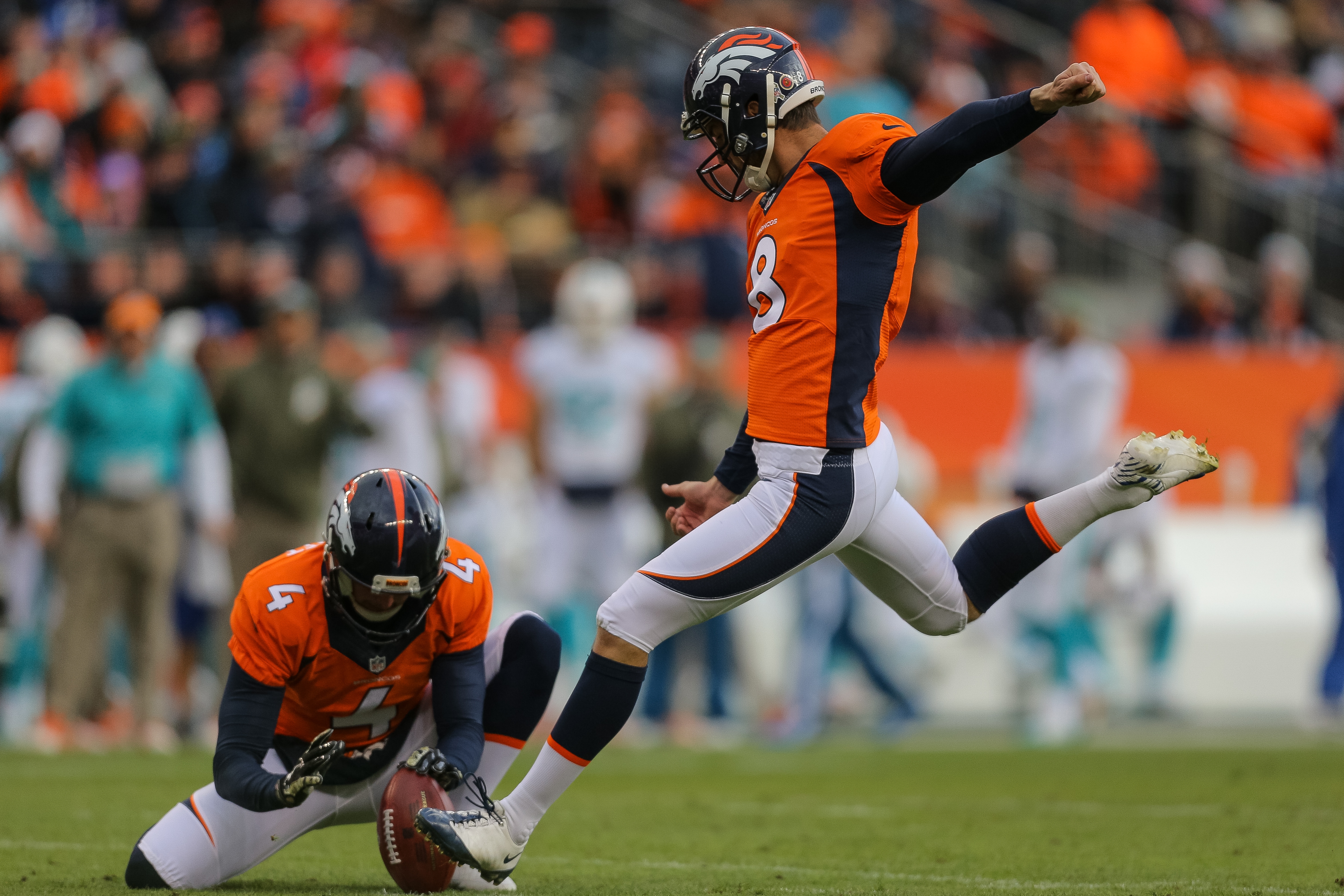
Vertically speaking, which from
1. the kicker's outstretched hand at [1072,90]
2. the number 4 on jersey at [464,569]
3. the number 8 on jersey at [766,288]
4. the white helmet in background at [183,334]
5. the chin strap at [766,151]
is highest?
the kicker's outstretched hand at [1072,90]

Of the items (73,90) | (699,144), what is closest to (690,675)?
(699,144)

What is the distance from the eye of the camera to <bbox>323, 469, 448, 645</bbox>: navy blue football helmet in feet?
14.9

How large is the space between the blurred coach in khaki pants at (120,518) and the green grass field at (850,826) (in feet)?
2.46

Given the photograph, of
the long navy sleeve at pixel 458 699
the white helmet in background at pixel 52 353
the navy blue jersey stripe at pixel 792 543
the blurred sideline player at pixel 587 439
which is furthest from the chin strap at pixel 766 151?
the white helmet in background at pixel 52 353

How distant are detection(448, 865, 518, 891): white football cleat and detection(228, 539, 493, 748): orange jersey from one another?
0.46m

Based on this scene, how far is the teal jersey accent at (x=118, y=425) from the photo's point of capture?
388 inches

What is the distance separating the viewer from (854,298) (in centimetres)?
471

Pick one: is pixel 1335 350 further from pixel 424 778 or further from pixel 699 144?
pixel 424 778

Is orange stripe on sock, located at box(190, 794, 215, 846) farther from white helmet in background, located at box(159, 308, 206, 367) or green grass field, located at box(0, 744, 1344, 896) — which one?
white helmet in background, located at box(159, 308, 206, 367)

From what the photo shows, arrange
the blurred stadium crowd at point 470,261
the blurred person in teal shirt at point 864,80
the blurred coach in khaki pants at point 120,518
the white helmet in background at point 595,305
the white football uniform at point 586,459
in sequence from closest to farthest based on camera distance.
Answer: the blurred coach in khaki pants at point 120,518, the blurred stadium crowd at point 470,261, the white football uniform at point 586,459, the white helmet in background at point 595,305, the blurred person in teal shirt at point 864,80

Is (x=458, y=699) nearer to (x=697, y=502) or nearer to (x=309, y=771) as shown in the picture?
(x=309, y=771)

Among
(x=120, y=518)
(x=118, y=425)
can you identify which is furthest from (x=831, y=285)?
(x=120, y=518)

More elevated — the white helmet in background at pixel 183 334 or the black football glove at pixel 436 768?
Answer: the white helmet in background at pixel 183 334

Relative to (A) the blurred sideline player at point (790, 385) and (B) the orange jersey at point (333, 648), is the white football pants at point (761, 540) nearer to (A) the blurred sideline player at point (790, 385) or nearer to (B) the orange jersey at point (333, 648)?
(A) the blurred sideline player at point (790, 385)
